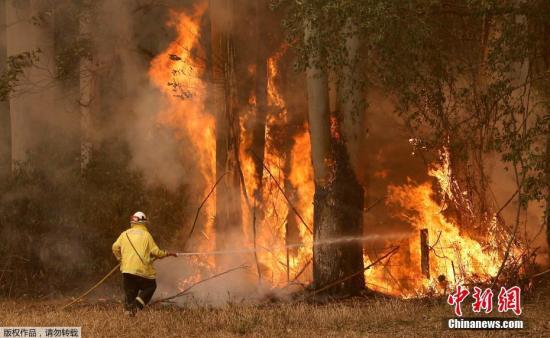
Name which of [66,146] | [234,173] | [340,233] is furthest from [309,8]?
[66,146]

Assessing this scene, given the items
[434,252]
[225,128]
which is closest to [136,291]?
[434,252]

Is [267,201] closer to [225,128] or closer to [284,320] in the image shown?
[225,128]

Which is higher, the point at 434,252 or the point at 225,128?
the point at 225,128

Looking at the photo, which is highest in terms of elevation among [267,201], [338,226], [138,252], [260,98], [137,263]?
[260,98]

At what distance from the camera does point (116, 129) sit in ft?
62.6

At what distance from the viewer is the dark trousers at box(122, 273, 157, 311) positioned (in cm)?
1202

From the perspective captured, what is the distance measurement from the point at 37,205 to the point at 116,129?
361cm

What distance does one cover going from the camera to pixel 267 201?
684 inches

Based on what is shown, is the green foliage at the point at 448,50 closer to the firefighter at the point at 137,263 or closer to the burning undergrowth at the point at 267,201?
the burning undergrowth at the point at 267,201

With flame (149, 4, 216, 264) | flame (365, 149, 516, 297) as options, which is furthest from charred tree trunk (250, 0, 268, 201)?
flame (365, 149, 516, 297)
